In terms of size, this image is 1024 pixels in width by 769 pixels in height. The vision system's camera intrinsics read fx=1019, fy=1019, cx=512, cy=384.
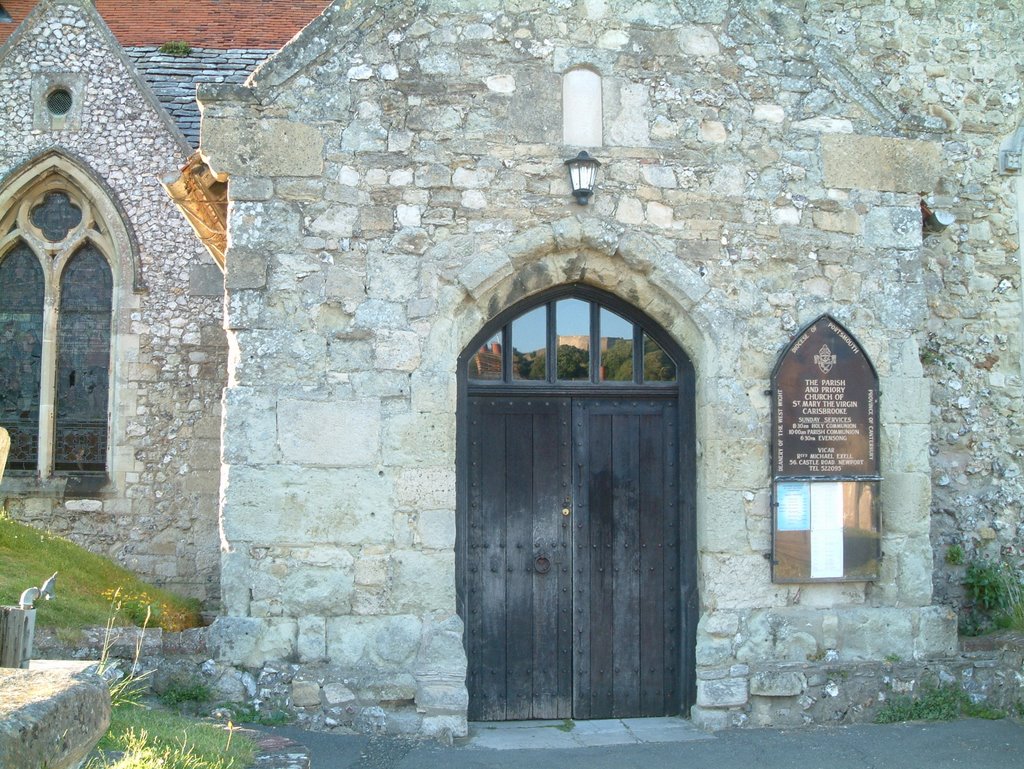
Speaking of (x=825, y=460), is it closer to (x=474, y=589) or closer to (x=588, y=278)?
(x=588, y=278)

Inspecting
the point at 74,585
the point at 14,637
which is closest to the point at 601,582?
the point at 14,637

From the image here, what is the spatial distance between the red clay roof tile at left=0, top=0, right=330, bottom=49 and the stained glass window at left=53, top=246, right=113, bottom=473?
3217 mm

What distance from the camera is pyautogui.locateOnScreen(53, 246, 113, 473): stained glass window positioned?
10.1 m

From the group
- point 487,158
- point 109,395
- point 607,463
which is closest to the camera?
point 487,158

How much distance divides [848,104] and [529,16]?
2.22 meters

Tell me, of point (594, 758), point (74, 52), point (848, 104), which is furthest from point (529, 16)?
point (74, 52)

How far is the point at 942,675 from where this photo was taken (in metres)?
6.70

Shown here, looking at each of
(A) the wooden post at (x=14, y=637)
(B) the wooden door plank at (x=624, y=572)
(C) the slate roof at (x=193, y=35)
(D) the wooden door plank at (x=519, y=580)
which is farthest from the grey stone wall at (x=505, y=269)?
(C) the slate roof at (x=193, y=35)

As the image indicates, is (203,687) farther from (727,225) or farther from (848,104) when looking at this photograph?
(848,104)

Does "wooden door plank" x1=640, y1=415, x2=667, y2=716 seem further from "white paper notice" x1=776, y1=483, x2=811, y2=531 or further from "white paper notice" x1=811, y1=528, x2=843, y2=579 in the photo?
"white paper notice" x1=811, y1=528, x2=843, y2=579

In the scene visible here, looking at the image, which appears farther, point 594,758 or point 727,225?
point 727,225

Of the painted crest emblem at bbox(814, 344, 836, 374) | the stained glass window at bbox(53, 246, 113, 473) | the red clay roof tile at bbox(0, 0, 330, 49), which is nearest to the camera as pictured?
the painted crest emblem at bbox(814, 344, 836, 374)

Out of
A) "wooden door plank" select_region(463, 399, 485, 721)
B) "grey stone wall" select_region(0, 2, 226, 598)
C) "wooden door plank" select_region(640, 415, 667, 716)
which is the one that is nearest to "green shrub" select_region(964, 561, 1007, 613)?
"wooden door plank" select_region(640, 415, 667, 716)

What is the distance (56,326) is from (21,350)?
44 centimetres
